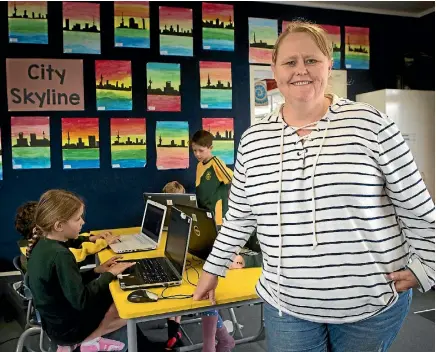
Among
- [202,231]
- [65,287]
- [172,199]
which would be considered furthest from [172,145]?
[65,287]

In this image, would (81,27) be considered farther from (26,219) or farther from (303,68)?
(303,68)

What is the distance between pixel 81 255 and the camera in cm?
249

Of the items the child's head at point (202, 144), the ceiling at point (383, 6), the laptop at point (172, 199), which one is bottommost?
the laptop at point (172, 199)

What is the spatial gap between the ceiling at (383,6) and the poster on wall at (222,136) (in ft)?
4.17

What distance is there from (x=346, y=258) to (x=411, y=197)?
→ 0.21m

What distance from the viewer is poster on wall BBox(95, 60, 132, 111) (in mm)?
3635

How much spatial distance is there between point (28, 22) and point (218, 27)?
1564 mm

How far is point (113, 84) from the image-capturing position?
12.0 feet

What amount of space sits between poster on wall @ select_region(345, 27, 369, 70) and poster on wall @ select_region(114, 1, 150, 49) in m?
1.99

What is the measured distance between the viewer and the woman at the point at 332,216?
1019mm

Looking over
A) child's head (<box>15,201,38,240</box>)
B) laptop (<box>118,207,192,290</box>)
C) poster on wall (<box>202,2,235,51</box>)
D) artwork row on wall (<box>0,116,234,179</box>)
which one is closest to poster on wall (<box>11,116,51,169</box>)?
artwork row on wall (<box>0,116,234,179</box>)

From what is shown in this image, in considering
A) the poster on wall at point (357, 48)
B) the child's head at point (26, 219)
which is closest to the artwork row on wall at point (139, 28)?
the poster on wall at point (357, 48)

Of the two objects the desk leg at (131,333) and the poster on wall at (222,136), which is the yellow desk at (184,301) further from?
the poster on wall at (222,136)

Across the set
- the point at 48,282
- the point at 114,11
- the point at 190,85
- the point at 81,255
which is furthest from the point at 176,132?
the point at 48,282
